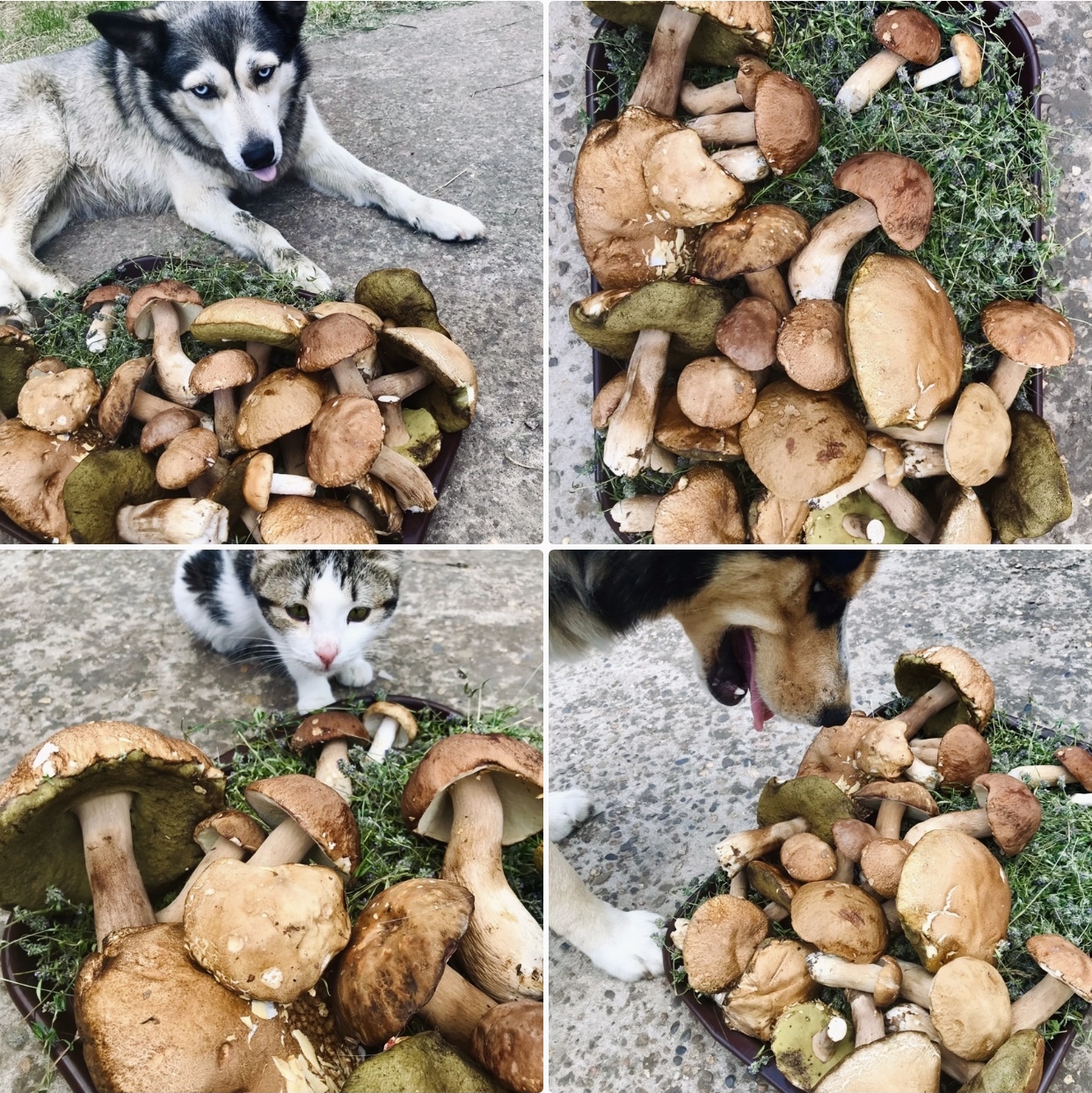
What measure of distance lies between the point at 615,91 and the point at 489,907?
1.91m

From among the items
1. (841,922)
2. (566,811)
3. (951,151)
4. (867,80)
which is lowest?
(566,811)

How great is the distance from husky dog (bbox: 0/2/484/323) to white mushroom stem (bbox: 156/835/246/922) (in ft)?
5.35

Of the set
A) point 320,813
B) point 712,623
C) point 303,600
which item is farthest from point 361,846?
point 712,623

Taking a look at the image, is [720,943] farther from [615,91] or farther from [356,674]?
[615,91]

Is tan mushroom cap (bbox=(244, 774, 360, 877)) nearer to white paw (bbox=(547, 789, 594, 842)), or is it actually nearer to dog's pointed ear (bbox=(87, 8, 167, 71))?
white paw (bbox=(547, 789, 594, 842))

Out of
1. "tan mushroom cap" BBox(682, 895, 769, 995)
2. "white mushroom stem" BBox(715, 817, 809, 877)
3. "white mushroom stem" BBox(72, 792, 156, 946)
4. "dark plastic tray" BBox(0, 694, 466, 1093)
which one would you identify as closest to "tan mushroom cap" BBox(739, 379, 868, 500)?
"white mushroom stem" BBox(715, 817, 809, 877)

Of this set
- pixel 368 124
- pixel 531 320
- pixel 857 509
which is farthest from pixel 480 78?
pixel 857 509

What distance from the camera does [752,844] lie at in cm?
202

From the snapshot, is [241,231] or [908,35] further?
[241,231]

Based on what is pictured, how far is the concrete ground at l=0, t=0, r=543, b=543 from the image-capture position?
2666mm

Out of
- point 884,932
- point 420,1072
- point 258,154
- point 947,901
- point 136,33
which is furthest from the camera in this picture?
point 258,154

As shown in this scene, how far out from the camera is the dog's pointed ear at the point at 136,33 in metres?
2.50

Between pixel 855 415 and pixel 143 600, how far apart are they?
235cm

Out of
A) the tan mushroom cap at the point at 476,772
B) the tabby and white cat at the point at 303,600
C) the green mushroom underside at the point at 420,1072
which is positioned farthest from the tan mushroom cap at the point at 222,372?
the green mushroom underside at the point at 420,1072
